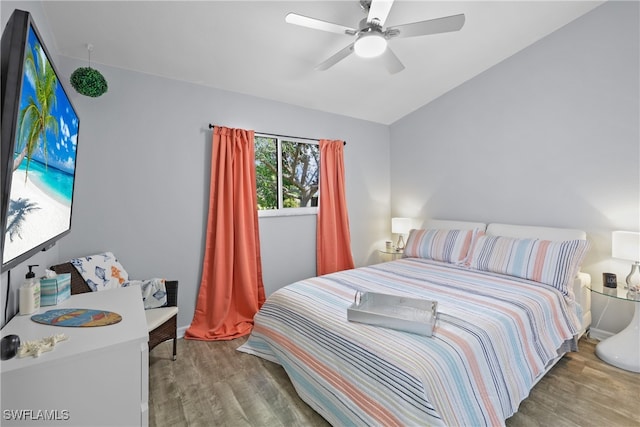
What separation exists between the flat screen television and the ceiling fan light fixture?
1.72 m

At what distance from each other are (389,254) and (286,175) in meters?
1.97

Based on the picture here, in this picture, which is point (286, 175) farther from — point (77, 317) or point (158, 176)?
point (77, 317)

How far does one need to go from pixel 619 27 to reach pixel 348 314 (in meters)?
3.40

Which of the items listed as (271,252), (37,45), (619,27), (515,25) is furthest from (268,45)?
(619,27)

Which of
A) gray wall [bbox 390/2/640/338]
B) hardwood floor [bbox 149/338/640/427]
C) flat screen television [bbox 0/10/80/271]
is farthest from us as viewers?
gray wall [bbox 390/2/640/338]

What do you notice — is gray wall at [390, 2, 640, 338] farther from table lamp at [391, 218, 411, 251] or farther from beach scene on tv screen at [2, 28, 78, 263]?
beach scene on tv screen at [2, 28, 78, 263]

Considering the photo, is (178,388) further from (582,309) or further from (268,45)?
(582,309)

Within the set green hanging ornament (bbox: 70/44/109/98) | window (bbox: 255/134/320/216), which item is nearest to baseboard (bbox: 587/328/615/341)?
window (bbox: 255/134/320/216)

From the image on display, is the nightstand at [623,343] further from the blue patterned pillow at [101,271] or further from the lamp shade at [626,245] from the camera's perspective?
the blue patterned pillow at [101,271]

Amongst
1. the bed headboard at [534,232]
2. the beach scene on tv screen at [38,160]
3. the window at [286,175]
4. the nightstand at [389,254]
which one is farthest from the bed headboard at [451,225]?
the beach scene on tv screen at [38,160]

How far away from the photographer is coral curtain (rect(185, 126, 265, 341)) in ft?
9.54

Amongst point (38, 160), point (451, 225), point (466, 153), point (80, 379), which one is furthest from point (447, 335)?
point (466, 153)

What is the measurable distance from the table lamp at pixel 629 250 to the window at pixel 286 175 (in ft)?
9.40

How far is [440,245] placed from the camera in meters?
3.30
